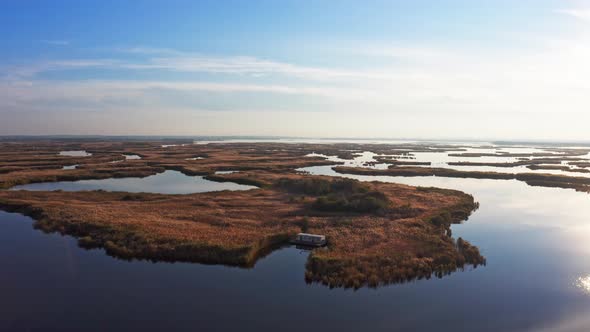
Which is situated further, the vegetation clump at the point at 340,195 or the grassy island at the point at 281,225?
the vegetation clump at the point at 340,195

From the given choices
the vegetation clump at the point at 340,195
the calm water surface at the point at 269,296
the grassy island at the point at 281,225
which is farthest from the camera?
the vegetation clump at the point at 340,195

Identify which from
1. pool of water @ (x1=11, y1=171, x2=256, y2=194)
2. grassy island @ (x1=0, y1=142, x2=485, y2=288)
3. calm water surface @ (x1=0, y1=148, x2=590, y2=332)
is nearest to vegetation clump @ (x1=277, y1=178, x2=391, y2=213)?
grassy island @ (x1=0, y1=142, x2=485, y2=288)

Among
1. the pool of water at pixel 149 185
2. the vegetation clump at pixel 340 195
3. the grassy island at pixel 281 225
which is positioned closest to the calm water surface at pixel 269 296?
the grassy island at pixel 281 225

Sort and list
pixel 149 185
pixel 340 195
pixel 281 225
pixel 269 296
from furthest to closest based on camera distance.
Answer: pixel 149 185
pixel 340 195
pixel 281 225
pixel 269 296

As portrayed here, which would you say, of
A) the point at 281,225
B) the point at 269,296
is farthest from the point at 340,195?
the point at 269,296

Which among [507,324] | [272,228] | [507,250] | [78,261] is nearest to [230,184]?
[272,228]

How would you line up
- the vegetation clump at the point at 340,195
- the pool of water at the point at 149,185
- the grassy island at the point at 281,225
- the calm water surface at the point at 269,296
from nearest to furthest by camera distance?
the calm water surface at the point at 269,296 → the grassy island at the point at 281,225 → the vegetation clump at the point at 340,195 → the pool of water at the point at 149,185

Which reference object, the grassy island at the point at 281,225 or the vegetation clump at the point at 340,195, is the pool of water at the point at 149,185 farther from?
the vegetation clump at the point at 340,195

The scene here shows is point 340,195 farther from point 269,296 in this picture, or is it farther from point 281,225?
point 269,296
